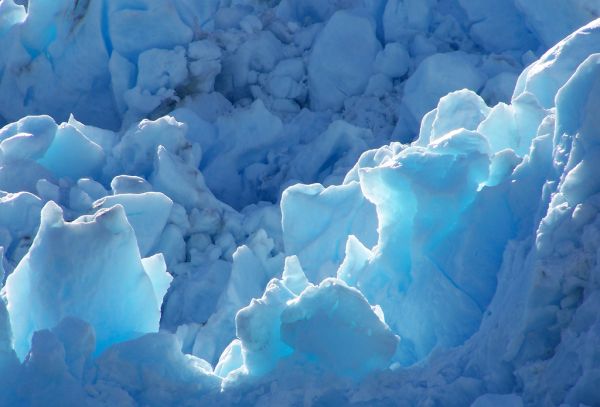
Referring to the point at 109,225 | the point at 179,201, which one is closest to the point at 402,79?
the point at 179,201

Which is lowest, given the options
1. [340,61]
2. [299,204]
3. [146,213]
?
[146,213]

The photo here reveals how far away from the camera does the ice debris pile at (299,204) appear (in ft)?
8.36

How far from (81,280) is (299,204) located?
124 cm

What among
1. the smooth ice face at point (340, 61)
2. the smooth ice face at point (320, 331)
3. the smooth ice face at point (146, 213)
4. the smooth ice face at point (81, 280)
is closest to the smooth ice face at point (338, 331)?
the smooth ice face at point (320, 331)

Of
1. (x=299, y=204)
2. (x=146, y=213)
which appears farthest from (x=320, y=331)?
(x=146, y=213)

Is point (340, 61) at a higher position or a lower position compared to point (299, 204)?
higher

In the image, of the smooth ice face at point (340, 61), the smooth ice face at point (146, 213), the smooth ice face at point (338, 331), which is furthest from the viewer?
the smooth ice face at point (340, 61)

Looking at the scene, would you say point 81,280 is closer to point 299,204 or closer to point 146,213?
point 299,204

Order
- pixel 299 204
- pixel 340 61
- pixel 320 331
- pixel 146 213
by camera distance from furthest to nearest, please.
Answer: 1. pixel 340 61
2. pixel 146 213
3. pixel 299 204
4. pixel 320 331

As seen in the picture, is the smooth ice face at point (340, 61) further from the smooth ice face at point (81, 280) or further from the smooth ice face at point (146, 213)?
the smooth ice face at point (81, 280)

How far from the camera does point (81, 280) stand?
2.78 meters

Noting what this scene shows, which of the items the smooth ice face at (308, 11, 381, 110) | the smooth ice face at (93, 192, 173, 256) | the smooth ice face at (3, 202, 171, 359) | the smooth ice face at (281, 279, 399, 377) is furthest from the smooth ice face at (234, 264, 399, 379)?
the smooth ice face at (308, 11, 381, 110)

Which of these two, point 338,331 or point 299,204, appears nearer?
point 338,331

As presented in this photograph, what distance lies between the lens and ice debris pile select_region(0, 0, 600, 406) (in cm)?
255
